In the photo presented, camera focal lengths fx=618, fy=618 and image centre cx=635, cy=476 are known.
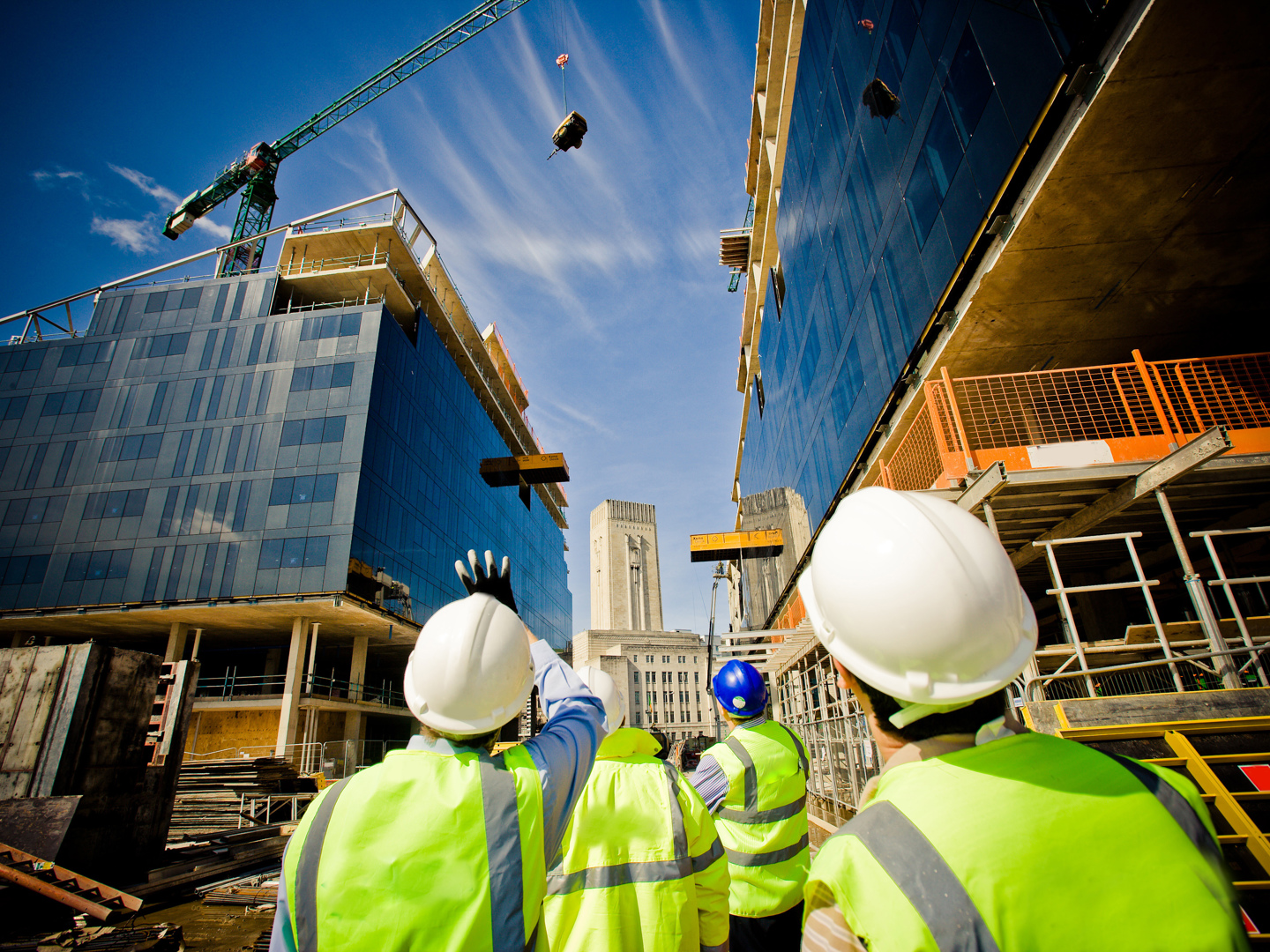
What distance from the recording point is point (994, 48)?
24.3 ft

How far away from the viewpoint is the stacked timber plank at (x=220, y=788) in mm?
15867

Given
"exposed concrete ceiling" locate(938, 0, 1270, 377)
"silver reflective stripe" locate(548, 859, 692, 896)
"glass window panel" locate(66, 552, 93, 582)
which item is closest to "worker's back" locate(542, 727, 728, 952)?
"silver reflective stripe" locate(548, 859, 692, 896)

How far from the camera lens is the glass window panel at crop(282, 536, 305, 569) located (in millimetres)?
24391

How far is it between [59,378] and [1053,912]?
40.6m

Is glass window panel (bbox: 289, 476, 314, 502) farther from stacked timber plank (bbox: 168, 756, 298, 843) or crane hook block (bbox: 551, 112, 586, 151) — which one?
crane hook block (bbox: 551, 112, 586, 151)

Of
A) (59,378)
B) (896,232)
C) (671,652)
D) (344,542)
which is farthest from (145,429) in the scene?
(671,652)

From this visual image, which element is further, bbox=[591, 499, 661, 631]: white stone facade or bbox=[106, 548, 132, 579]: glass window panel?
bbox=[591, 499, 661, 631]: white stone facade

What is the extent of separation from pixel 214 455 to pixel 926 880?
105 feet

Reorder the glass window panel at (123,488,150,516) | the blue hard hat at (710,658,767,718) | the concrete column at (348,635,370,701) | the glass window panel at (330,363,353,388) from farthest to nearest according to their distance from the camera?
the glass window panel at (330,363,353,388), the concrete column at (348,635,370,701), the glass window panel at (123,488,150,516), the blue hard hat at (710,658,767,718)

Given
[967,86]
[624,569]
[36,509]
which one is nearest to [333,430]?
[36,509]

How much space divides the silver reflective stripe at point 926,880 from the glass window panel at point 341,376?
29.8 meters

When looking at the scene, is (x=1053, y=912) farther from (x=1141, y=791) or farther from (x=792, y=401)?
(x=792, y=401)

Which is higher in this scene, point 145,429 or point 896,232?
point 145,429

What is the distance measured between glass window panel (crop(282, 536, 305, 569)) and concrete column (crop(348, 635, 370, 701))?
5239 millimetres
